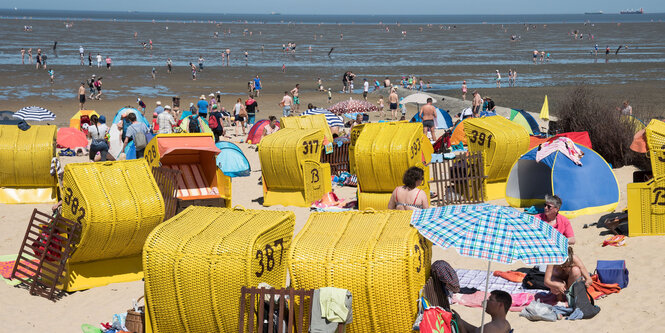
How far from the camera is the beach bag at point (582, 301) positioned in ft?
26.2

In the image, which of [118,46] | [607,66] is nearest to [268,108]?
Result: [607,66]

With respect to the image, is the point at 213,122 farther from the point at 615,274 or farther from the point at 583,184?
the point at 615,274

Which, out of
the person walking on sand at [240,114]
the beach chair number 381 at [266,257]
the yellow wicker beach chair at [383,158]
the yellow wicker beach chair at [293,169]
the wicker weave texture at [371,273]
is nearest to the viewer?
the wicker weave texture at [371,273]

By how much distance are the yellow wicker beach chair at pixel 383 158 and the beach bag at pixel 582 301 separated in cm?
444

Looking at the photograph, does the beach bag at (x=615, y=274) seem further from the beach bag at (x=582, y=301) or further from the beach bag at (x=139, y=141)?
the beach bag at (x=139, y=141)

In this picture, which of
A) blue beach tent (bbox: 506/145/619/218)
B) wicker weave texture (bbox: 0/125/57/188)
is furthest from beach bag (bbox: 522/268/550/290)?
wicker weave texture (bbox: 0/125/57/188)

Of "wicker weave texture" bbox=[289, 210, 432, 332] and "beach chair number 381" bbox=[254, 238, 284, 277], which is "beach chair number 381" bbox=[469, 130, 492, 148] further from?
"beach chair number 381" bbox=[254, 238, 284, 277]

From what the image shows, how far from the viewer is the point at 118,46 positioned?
72.2m

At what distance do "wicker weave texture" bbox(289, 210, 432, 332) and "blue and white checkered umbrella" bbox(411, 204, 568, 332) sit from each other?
328 mm

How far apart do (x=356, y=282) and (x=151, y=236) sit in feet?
6.48

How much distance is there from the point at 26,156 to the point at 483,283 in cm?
864

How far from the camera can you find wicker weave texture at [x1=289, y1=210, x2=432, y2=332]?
21.5ft

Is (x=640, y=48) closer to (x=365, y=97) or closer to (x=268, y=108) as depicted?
(x=365, y=97)

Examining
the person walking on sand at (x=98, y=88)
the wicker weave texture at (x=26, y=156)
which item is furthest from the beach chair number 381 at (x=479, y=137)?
the person walking on sand at (x=98, y=88)
